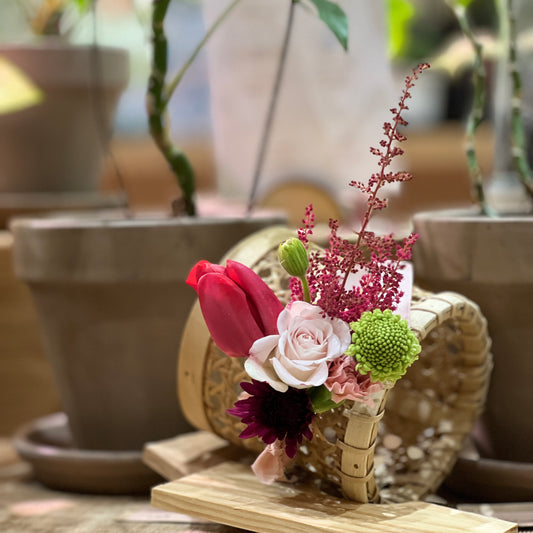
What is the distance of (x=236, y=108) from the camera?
1.00 meters

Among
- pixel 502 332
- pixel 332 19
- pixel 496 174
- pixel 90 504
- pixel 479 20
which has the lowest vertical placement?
pixel 90 504

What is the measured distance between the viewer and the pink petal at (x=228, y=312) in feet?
1.54

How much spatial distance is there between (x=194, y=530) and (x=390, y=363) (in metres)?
0.22

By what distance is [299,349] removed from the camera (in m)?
0.45

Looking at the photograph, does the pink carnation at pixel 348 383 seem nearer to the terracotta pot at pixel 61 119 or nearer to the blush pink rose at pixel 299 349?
the blush pink rose at pixel 299 349

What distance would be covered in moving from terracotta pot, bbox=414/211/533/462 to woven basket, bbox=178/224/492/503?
0.03m

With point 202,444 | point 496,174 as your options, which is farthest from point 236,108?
point 202,444

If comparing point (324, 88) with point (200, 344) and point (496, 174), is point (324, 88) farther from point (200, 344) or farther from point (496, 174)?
point (200, 344)

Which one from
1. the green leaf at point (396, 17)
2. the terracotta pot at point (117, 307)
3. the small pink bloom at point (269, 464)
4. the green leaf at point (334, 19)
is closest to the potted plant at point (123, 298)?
the terracotta pot at point (117, 307)

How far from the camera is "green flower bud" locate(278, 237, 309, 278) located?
46 cm

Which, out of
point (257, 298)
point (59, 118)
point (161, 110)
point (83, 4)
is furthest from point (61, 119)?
point (257, 298)

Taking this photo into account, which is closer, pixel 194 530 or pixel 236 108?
pixel 194 530

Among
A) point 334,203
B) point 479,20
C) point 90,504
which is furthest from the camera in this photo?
point 479,20

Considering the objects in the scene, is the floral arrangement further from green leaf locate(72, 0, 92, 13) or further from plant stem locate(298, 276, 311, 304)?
green leaf locate(72, 0, 92, 13)
